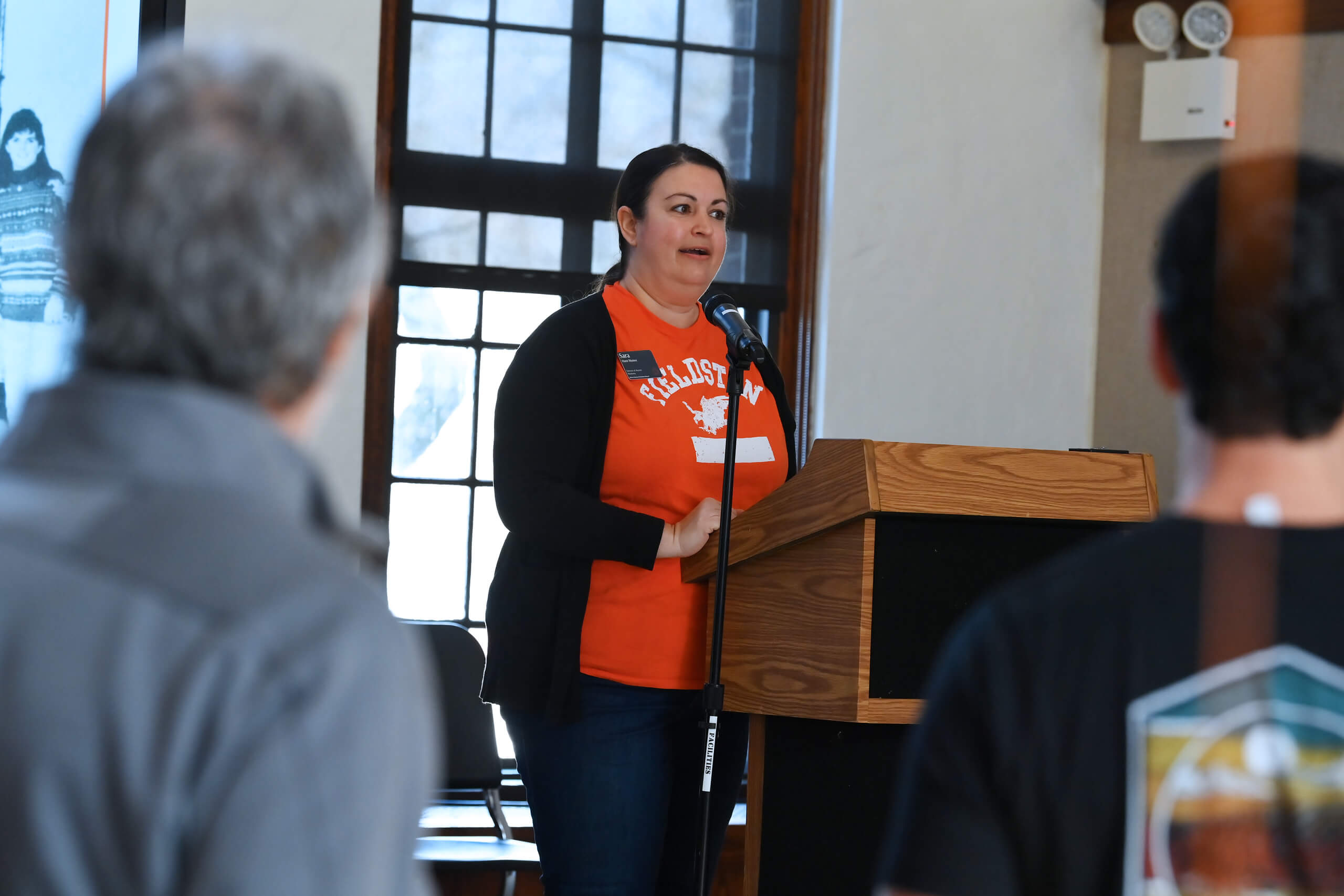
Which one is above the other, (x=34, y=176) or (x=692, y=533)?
(x=34, y=176)

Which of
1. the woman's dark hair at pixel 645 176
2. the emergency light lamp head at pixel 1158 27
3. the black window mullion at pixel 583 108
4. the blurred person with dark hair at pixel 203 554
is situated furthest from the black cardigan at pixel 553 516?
the emergency light lamp head at pixel 1158 27

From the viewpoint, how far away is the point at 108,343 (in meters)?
0.68

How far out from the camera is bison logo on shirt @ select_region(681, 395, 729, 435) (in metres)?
2.29

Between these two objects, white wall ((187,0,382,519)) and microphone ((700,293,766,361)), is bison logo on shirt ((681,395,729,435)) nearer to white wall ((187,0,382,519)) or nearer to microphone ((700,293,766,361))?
microphone ((700,293,766,361))

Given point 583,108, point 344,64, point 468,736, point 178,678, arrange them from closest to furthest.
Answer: point 178,678, point 468,736, point 344,64, point 583,108

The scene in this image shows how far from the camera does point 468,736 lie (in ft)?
11.6

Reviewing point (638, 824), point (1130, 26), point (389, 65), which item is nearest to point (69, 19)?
point (389, 65)

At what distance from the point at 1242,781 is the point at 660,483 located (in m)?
1.47

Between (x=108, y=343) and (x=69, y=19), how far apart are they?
127 inches

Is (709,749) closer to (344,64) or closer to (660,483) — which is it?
(660,483)

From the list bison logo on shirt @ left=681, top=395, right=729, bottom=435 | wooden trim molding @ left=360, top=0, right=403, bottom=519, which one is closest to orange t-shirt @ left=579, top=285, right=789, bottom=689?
bison logo on shirt @ left=681, top=395, right=729, bottom=435

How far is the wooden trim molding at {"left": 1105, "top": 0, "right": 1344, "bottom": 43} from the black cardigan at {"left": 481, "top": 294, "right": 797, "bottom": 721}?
276 centimetres

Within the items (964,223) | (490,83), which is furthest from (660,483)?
(964,223)

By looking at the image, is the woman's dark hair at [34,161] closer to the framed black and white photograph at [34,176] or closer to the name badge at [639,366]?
the framed black and white photograph at [34,176]
